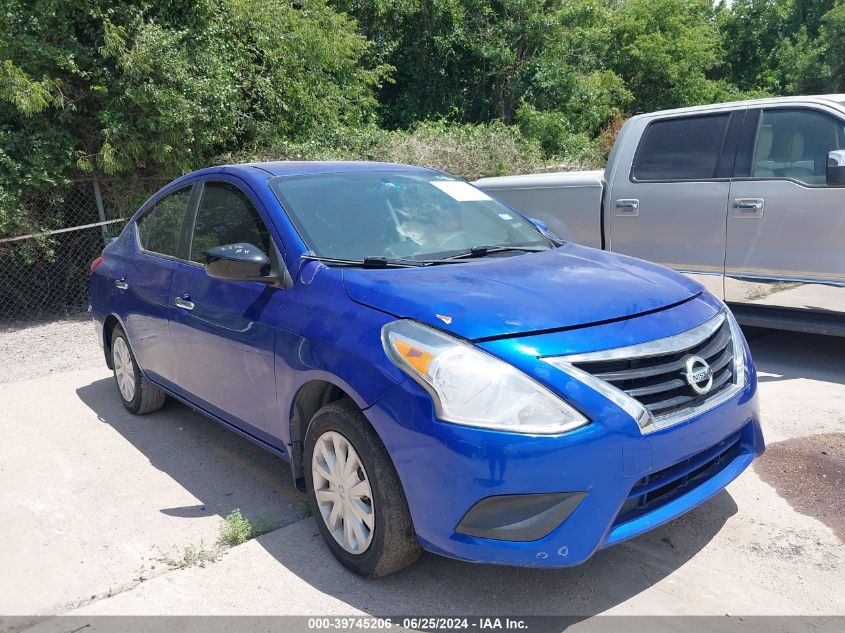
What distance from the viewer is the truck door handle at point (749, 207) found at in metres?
5.81

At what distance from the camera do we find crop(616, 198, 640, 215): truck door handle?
6578mm

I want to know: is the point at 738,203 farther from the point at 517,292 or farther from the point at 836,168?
the point at 517,292

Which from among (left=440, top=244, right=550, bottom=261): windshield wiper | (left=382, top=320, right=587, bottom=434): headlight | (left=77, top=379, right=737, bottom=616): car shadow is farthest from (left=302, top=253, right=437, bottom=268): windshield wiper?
(left=77, top=379, right=737, bottom=616): car shadow

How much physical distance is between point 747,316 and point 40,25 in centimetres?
753

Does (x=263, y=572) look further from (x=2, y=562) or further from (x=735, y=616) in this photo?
(x=735, y=616)

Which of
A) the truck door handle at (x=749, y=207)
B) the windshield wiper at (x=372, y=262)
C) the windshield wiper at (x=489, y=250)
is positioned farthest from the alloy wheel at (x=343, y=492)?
the truck door handle at (x=749, y=207)

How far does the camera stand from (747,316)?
19.5 ft

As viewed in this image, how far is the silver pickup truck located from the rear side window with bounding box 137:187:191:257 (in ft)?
11.7

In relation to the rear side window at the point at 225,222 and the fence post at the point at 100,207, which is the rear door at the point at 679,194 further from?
the fence post at the point at 100,207

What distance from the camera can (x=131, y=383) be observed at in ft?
17.7

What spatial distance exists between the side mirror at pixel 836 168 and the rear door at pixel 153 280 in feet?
14.4

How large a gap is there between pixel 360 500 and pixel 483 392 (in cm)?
79

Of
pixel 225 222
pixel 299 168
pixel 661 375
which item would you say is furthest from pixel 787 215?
pixel 225 222

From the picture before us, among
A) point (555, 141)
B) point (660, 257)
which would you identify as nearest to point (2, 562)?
point (660, 257)
